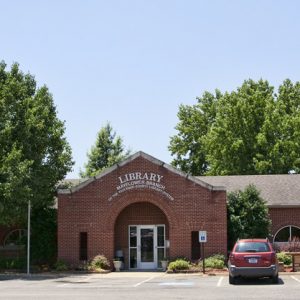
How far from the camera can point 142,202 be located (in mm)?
34812

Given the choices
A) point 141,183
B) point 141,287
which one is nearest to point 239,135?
point 141,183

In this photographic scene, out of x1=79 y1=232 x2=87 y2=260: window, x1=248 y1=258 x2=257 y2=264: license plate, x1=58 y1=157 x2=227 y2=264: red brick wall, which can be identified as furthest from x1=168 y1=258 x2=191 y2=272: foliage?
x1=248 y1=258 x2=257 y2=264: license plate

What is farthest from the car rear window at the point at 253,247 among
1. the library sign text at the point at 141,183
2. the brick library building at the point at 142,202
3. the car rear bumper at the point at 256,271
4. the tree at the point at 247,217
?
the tree at the point at 247,217

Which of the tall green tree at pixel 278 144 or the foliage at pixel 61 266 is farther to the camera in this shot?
the tall green tree at pixel 278 144

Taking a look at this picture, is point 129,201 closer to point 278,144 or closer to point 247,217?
point 247,217

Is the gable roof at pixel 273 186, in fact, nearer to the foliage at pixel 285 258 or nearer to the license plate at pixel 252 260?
the foliage at pixel 285 258

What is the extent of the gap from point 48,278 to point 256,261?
9885mm

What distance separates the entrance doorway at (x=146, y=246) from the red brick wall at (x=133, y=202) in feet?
4.82

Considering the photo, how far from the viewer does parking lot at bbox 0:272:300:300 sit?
19812mm

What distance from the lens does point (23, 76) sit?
35938 mm

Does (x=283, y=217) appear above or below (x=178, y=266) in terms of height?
above

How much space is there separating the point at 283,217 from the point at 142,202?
8.06 meters

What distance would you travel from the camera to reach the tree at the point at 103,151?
242 ft

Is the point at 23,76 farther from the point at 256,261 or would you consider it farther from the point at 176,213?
the point at 256,261
